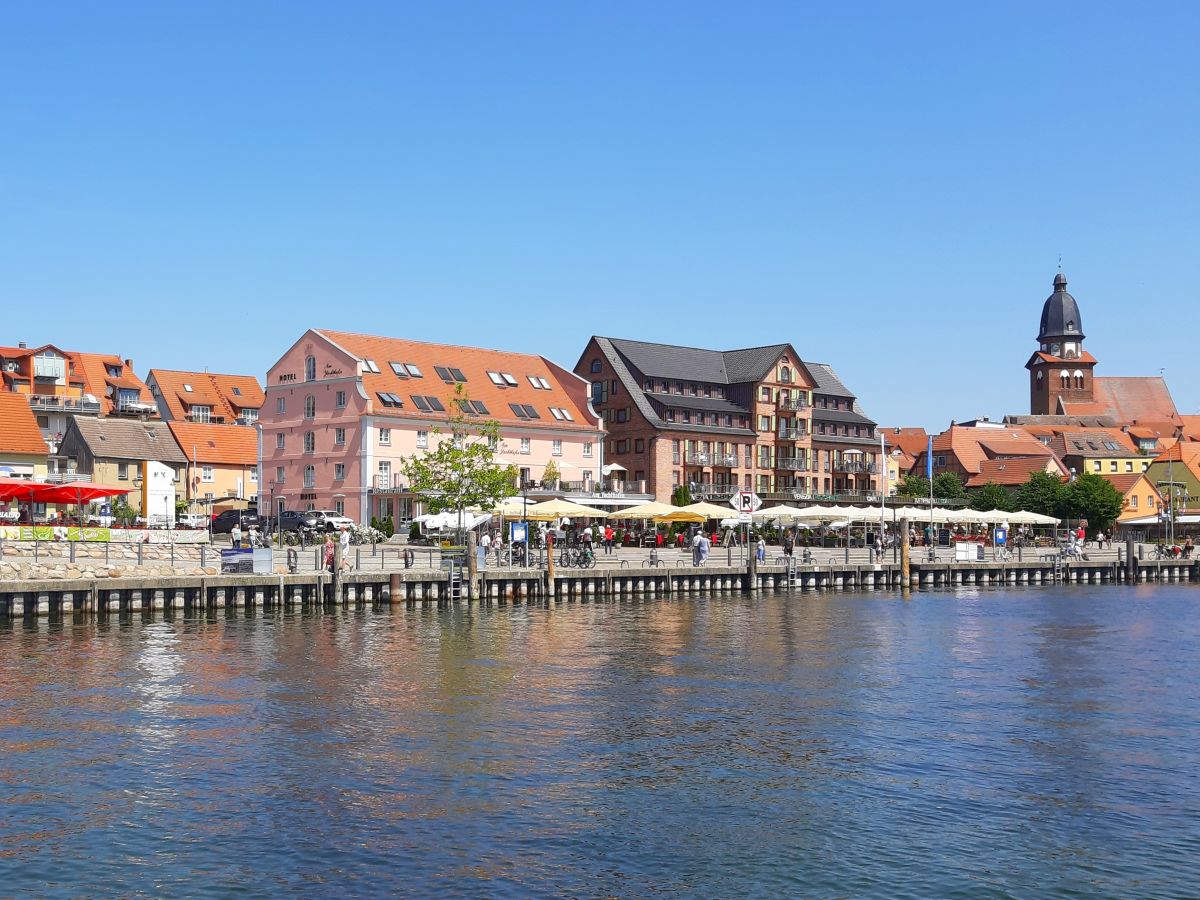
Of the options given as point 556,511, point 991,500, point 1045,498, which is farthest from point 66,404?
point 1045,498

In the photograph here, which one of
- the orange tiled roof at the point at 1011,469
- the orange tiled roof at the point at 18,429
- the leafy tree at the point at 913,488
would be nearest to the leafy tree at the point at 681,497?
the leafy tree at the point at 913,488

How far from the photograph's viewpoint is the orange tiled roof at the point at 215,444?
123 meters

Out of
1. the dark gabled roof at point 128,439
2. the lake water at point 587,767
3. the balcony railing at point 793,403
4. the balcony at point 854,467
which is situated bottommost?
the lake water at point 587,767

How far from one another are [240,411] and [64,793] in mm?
130788

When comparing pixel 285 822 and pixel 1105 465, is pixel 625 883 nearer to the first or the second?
pixel 285 822

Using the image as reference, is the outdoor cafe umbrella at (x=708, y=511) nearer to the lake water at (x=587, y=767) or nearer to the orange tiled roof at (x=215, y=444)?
the lake water at (x=587, y=767)

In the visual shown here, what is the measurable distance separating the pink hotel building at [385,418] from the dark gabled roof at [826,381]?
27.6 metres

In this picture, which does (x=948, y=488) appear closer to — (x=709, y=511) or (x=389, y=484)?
(x=389, y=484)

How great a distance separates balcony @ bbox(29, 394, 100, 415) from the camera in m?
134

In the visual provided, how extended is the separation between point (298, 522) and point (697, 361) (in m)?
47.9

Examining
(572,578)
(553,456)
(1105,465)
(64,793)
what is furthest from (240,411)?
(64,793)

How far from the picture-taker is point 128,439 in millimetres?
117938

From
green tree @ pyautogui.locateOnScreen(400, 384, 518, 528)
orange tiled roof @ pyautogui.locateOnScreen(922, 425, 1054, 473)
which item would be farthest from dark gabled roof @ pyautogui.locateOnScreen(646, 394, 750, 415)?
orange tiled roof @ pyautogui.locateOnScreen(922, 425, 1054, 473)

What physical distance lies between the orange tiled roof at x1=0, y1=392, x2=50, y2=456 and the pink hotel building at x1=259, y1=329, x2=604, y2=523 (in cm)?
1615
